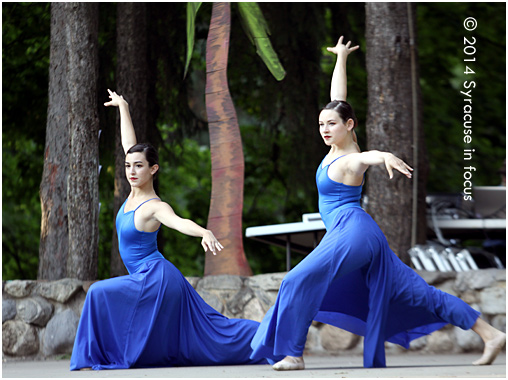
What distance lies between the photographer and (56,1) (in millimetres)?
8430

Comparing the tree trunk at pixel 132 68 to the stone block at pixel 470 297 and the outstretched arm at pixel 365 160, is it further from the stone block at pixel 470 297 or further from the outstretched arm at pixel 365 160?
the outstretched arm at pixel 365 160

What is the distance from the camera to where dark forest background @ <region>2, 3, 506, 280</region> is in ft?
37.3

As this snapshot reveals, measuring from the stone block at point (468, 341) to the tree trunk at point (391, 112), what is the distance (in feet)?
3.12

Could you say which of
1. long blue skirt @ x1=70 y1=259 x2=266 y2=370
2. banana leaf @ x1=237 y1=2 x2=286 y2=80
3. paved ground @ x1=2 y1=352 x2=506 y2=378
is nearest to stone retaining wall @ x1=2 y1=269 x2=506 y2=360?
paved ground @ x1=2 y1=352 x2=506 y2=378

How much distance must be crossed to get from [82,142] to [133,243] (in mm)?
2269

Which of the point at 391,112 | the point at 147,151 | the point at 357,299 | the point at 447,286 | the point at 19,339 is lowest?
the point at 19,339

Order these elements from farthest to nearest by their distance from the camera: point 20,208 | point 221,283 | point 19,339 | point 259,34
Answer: point 20,208
point 259,34
point 221,283
point 19,339

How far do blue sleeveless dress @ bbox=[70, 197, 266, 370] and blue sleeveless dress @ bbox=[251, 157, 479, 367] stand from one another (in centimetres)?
92

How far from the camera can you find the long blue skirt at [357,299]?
5.30 m

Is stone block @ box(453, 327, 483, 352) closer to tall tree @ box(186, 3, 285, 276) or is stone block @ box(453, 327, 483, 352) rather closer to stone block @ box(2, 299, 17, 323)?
tall tree @ box(186, 3, 285, 276)

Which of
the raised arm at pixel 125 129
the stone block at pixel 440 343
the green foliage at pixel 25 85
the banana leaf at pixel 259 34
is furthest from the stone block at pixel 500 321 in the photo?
the green foliage at pixel 25 85

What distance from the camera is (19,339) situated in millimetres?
7453

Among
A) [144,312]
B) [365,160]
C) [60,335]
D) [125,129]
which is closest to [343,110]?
[365,160]

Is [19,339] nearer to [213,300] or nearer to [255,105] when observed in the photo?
[213,300]
